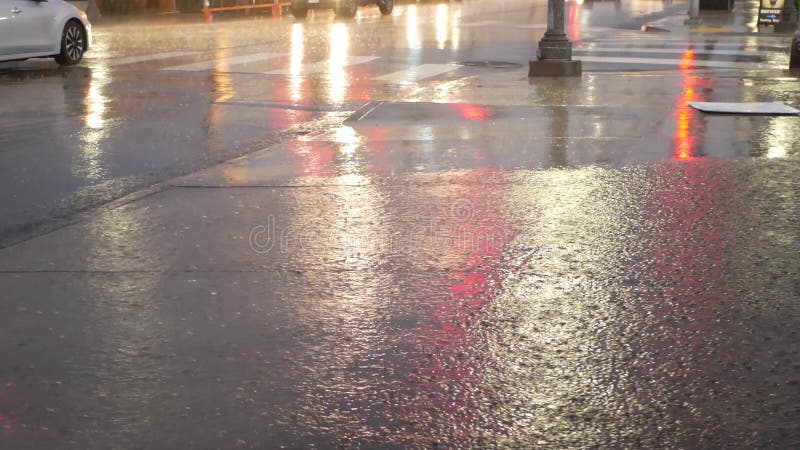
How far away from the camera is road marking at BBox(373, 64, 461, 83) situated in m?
15.8

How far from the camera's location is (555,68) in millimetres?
15656

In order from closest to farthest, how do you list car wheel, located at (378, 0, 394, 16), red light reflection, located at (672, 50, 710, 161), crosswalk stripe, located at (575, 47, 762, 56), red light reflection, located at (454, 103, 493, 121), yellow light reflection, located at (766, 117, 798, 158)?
yellow light reflection, located at (766, 117, 798, 158) → red light reflection, located at (672, 50, 710, 161) → red light reflection, located at (454, 103, 493, 121) → crosswalk stripe, located at (575, 47, 762, 56) → car wheel, located at (378, 0, 394, 16)

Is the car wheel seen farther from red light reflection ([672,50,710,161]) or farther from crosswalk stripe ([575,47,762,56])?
red light reflection ([672,50,710,161])

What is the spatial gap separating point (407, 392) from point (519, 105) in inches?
345

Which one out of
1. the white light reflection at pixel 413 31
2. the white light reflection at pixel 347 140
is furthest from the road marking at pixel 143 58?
the white light reflection at pixel 347 140

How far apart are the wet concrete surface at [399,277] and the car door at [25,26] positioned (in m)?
4.78

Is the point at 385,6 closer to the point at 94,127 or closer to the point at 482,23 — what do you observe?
the point at 482,23

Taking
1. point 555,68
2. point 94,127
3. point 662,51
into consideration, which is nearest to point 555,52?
point 555,68

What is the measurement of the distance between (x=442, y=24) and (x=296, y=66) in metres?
14.7

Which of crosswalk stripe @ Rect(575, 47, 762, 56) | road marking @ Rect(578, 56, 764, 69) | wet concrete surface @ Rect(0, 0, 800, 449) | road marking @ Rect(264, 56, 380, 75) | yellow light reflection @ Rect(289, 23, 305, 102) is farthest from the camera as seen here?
crosswalk stripe @ Rect(575, 47, 762, 56)

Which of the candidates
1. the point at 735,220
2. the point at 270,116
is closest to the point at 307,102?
the point at 270,116

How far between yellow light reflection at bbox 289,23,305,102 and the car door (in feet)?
12.4

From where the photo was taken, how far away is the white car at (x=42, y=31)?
1661cm

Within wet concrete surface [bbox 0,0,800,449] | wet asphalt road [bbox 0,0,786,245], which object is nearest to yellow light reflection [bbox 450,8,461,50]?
wet asphalt road [bbox 0,0,786,245]
